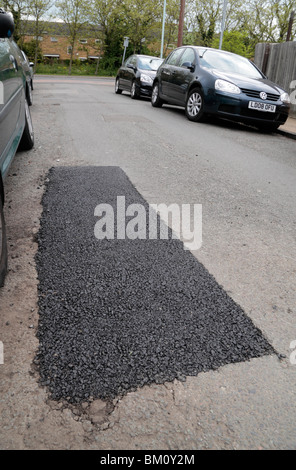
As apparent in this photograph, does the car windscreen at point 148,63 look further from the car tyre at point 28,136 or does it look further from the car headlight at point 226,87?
the car tyre at point 28,136

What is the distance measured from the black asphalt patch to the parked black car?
11.7 metres

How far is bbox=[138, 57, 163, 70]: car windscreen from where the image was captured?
14.4m

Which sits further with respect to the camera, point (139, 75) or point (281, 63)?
point (139, 75)

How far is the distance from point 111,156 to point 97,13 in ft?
157

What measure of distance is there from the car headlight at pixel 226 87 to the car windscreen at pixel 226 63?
0.79 meters

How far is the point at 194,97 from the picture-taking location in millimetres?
9562

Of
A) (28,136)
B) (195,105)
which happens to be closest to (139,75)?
(195,105)

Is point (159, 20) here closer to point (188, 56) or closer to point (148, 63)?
point (148, 63)

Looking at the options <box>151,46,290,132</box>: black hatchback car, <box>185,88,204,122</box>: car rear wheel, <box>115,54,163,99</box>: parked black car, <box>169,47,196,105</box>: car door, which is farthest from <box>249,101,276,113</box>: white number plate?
<box>115,54,163,99</box>: parked black car

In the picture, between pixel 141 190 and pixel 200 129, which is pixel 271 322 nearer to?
pixel 141 190

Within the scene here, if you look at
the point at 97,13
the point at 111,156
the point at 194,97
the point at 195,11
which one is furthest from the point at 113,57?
the point at 111,156

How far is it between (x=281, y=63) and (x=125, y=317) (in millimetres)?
13722

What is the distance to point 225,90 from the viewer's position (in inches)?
343

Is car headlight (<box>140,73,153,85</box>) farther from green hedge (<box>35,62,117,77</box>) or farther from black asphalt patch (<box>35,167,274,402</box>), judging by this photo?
green hedge (<box>35,62,117,77</box>)
